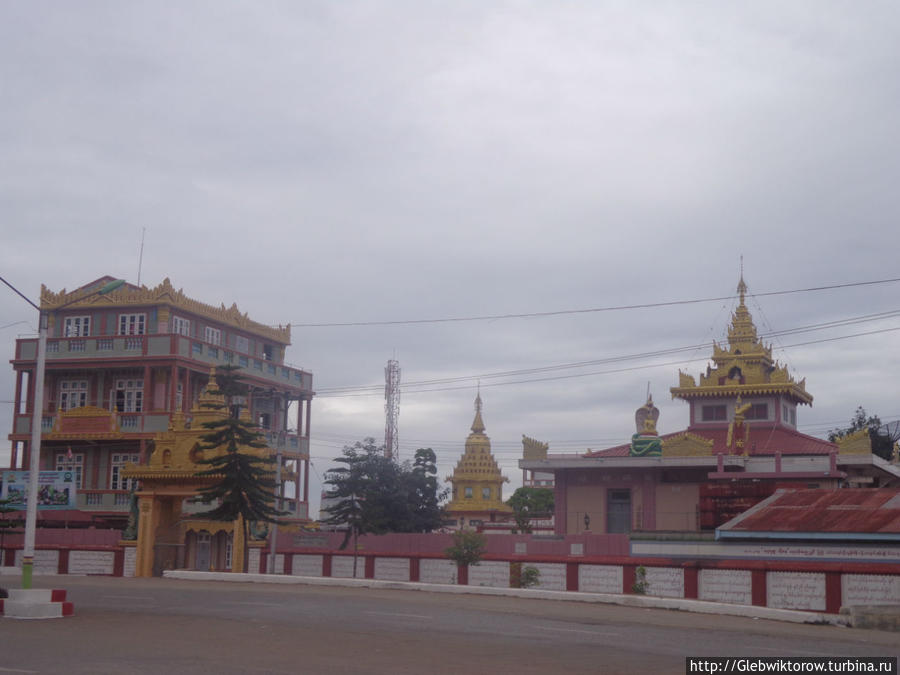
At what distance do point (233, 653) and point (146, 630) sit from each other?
161 inches

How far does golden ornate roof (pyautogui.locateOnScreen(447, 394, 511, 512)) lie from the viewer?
304 feet

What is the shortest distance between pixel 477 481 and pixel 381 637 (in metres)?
75.4

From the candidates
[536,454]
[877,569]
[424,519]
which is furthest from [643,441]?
[877,569]

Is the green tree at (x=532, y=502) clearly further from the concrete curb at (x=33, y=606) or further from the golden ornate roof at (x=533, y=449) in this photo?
the concrete curb at (x=33, y=606)

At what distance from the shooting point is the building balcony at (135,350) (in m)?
59.1

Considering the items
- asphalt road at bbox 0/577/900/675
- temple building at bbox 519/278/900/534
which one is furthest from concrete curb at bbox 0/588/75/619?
temple building at bbox 519/278/900/534

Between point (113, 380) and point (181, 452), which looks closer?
point (181, 452)

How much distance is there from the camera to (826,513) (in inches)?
1353

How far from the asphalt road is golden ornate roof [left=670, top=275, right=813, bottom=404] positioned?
27476mm

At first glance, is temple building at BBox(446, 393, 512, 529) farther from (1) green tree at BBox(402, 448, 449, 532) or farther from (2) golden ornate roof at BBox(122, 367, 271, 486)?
(2) golden ornate roof at BBox(122, 367, 271, 486)

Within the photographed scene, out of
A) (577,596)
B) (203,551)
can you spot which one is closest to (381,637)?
(577,596)

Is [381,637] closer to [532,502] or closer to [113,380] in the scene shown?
[113,380]

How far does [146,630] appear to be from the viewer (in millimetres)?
19578

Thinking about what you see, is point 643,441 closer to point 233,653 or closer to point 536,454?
point 536,454
